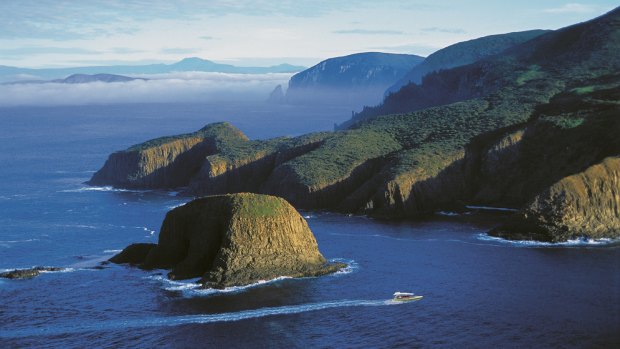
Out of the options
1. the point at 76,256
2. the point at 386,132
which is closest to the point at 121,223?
the point at 76,256

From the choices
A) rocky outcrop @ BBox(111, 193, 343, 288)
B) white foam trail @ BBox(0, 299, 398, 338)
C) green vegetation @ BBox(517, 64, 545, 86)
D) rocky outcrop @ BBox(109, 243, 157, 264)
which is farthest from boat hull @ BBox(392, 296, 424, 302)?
green vegetation @ BBox(517, 64, 545, 86)

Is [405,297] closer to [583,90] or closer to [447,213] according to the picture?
[447,213]

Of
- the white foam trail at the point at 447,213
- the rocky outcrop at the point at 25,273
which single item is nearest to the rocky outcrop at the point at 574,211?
the white foam trail at the point at 447,213

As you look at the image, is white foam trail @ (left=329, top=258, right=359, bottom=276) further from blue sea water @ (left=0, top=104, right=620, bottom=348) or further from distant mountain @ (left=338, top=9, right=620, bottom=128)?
distant mountain @ (left=338, top=9, right=620, bottom=128)

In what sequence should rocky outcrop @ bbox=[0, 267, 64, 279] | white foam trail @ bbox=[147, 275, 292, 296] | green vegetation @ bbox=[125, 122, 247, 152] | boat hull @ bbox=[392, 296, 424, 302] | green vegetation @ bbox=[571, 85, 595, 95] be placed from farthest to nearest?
green vegetation @ bbox=[125, 122, 247, 152]
green vegetation @ bbox=[571, 85, 595, 95]
rocky outcrop @ bbox=[0, 267, 64, 279]
white foam trail @ bbox=[147, 275, 292, 296]
boat hull @ bbox=[392, 296, 424, 302]

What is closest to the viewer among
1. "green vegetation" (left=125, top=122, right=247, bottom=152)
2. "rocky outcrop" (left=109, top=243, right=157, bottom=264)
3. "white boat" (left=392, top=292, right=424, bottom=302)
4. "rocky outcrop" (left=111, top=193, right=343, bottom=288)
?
"white boat" (left=392, top=292, right=424, bottom=302)

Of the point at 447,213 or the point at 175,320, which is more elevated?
the point at 447,213

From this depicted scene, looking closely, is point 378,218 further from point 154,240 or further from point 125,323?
point 125,323

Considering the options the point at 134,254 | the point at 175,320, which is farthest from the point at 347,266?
the point at 175,320
